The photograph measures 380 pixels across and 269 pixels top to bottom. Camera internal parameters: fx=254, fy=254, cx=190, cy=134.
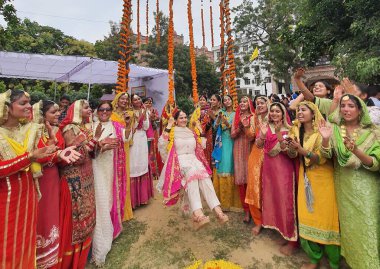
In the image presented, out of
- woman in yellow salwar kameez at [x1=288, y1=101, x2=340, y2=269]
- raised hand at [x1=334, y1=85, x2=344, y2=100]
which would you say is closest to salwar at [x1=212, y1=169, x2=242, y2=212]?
woman in yellow salwar kameez at [x1=288, y1=101, x2=340, y2=269]

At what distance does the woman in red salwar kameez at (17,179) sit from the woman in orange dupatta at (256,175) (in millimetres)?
2619

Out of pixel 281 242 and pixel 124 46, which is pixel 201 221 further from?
pixel 124 46

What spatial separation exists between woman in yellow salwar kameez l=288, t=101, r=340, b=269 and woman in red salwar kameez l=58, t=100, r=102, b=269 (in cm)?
A: 236

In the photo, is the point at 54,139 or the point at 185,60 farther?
the point at 185,60

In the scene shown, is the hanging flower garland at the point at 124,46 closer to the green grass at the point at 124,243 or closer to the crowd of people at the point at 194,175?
the crowd of people at the point at 194,175

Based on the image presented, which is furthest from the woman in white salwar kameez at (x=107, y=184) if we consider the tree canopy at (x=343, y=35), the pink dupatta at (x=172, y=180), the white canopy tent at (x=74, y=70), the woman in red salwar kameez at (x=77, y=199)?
the white canopy tent at (x=74, y=70)

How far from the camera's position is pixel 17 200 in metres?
2.13

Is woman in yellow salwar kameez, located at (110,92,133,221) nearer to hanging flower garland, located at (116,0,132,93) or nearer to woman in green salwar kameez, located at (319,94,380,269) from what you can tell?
hanging flower garland, located at (116,0,132,93)

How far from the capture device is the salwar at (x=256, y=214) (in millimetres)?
3781

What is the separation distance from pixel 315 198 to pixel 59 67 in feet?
35.7

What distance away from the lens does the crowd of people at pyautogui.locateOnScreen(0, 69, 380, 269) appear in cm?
222

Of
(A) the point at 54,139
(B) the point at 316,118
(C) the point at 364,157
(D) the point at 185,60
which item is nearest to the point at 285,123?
(B) the point at 316,118

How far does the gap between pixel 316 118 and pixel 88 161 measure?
271cm

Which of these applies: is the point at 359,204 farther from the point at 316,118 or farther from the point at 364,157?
the point at 316,118
